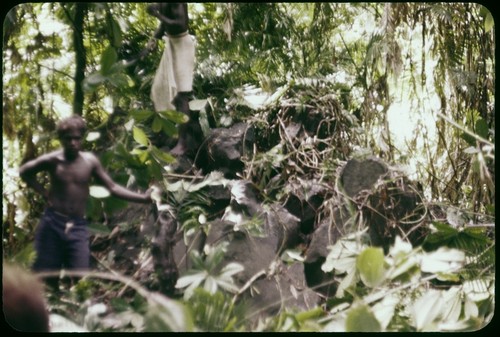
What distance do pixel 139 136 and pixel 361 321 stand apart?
744mm

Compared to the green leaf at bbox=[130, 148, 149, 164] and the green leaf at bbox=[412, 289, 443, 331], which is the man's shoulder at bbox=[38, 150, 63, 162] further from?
the green leaf at bbox=[412, 289, 443, 331]

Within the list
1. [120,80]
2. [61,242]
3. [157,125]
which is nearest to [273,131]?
[157,125]

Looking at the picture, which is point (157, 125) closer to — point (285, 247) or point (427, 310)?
point (285, 247)

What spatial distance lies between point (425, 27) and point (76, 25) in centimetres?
115

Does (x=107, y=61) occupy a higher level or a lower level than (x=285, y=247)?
higher

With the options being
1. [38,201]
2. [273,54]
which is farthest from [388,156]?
[38,201]

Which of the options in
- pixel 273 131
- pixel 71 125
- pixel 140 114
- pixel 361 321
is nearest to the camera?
pixel 361 321

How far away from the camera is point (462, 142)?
1796mm

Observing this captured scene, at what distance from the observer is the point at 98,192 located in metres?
1.27

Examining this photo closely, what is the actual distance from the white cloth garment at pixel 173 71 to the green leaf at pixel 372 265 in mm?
651

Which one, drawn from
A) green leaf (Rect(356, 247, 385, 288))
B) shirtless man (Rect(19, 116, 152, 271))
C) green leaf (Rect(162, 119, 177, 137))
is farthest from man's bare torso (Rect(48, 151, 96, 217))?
green leaf (Rect(356, 247, 385, 288))

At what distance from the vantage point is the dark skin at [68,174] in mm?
1243

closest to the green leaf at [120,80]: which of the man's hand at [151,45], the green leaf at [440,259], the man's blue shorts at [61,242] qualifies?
the man's hand at [151,45]

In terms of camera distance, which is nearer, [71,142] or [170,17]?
[71,142]
